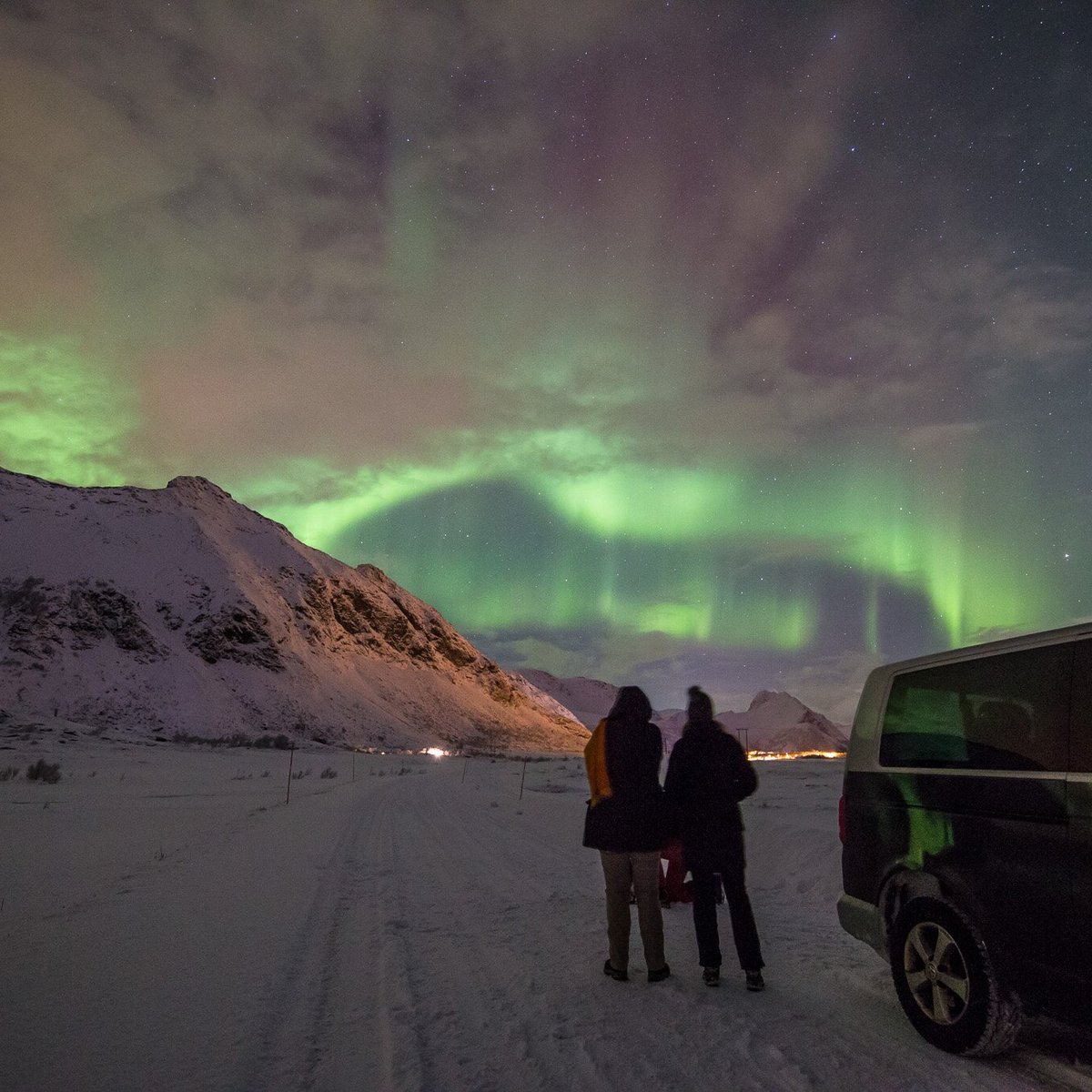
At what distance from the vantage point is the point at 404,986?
→ 15.4 feet

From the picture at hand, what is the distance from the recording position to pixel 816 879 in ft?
29.7

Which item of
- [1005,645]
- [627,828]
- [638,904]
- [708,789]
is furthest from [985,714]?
[638,904]

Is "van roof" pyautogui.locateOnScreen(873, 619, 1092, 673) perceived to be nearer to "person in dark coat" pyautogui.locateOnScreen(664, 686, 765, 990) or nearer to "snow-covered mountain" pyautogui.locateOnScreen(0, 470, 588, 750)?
"person in dark coat" pyautogui.locateOnScreen(664, 686, 765, 990)

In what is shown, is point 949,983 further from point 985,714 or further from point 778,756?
point 778,756

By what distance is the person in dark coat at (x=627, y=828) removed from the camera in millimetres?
5008

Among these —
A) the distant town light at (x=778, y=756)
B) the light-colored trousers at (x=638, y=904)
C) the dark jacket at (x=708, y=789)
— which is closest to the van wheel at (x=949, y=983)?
the dark jacket at (x=708, y=789)

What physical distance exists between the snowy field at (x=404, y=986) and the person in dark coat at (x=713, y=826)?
0.29 meters

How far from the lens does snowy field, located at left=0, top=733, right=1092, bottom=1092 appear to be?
3.53 metres

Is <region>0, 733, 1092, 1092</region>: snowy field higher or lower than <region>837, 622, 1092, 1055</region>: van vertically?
lower

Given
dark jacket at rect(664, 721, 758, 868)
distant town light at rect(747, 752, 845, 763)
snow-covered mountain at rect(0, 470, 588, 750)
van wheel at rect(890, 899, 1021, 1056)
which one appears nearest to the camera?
van wheel at rect(890, 899, 1021, 1056)

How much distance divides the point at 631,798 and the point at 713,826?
0.62 meters

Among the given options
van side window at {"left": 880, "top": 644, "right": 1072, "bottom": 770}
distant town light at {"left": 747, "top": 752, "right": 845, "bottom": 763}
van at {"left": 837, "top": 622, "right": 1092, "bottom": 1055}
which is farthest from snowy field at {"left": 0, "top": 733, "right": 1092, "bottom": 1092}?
distant town light at {"left": 747, "top": 752, "right": 845, "bottom": 763}

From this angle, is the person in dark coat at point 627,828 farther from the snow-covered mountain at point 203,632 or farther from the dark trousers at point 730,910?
the snow-covered mountain at point 203,632

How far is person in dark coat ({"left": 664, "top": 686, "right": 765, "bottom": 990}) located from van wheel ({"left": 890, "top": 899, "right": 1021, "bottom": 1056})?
102cm
